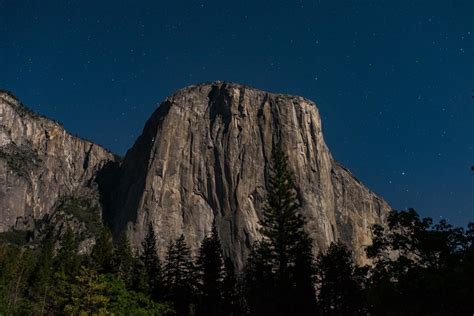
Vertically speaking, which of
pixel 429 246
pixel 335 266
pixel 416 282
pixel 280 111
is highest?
pixel 280 111

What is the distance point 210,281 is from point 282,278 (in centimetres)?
2492

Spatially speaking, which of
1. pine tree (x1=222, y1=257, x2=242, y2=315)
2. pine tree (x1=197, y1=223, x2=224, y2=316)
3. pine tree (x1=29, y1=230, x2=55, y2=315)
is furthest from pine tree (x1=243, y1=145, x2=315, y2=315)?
pine tree (x1=29, y1=230, x2=55, y2=315)

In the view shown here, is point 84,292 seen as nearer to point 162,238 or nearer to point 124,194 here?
point 162,238

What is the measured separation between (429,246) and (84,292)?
45.4ft

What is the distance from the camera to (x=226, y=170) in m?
179

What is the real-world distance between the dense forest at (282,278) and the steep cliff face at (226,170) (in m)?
79.6

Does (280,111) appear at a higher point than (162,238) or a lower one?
higher

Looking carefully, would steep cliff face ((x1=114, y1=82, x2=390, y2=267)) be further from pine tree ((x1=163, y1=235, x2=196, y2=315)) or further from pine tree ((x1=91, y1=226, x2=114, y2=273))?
pine tree ((x1=163, y1=235, x2=196, y2=315))

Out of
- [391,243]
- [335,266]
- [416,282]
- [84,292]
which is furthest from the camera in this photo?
[335,266]

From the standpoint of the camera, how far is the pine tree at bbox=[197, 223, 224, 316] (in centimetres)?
6193

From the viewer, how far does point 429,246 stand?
69.4ft

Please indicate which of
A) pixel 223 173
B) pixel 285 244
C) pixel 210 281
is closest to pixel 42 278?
pixel 210 281

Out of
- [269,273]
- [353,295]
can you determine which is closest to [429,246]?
[269,273]

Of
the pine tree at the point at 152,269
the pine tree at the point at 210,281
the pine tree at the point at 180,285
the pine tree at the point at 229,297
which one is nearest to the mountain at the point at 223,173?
the pine tree at the point at 152,269
